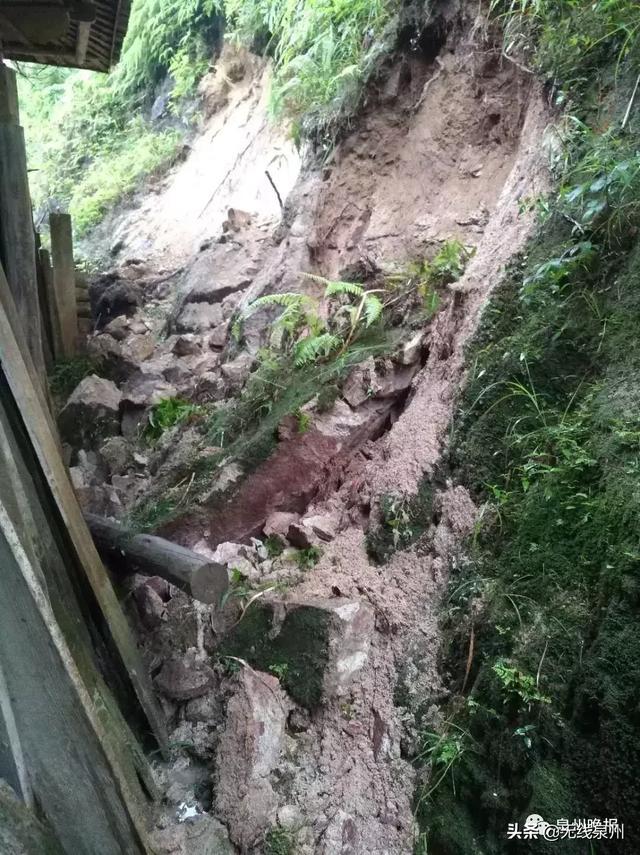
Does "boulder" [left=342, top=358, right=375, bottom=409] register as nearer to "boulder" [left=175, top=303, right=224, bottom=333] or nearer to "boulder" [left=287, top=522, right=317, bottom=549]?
"boulder" [left=287, top=522, right=317, bottom=549]

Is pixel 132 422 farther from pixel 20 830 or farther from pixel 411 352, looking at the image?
pixel 20 830

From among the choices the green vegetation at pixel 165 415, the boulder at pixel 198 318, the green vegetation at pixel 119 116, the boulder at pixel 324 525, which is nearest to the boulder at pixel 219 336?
the boulder at pixel 198 318

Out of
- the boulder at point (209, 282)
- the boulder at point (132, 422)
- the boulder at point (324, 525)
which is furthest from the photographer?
the boulder at point (209, 282)

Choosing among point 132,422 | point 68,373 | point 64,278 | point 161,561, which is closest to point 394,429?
point 161,561

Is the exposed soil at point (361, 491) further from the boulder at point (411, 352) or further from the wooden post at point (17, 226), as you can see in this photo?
the wooden post at point (17, 226)

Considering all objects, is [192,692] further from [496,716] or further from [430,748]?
[496,716]

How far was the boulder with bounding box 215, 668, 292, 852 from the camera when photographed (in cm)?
230

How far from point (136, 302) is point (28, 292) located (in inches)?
168

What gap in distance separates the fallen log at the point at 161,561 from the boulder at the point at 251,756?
0.38 m

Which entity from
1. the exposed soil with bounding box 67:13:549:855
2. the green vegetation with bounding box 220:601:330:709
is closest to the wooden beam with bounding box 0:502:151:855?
the exposed soil with bounding box 67:13:549:855

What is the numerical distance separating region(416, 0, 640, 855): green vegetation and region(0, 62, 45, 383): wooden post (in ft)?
6.45

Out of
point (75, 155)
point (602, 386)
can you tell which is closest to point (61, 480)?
point (602, 386)

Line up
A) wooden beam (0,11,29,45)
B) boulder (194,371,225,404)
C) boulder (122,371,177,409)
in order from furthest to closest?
boulder (122,371,177,409)
boulder (194,371,225,404)
wooden beam (0,11,29,45)

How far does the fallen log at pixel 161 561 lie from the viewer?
107 inches
